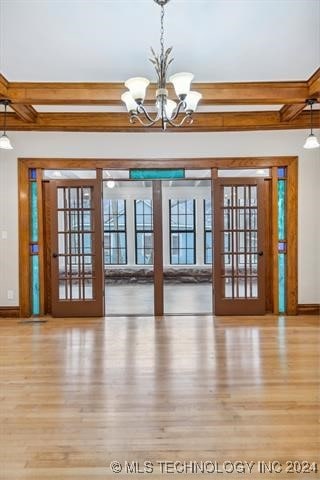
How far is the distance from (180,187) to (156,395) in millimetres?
7960

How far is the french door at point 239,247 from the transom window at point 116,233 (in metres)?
5.36

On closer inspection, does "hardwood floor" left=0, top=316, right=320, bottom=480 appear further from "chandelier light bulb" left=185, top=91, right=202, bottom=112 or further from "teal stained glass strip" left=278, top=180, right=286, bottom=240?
"chandelier light bulb" left=185, top=91, right=202, bottom=112

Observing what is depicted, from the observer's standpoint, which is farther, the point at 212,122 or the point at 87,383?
the point at 212,122

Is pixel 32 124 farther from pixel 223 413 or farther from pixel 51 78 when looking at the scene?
pixel 223 413

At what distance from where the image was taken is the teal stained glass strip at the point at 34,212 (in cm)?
551

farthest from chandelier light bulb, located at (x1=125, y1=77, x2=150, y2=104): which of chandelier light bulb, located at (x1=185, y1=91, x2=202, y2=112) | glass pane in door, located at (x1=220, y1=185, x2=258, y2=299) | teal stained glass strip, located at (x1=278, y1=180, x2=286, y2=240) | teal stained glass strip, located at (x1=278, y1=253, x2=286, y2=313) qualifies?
teal stained glass strip, located at (x1=278, y1=253, x2=286, y2=313)

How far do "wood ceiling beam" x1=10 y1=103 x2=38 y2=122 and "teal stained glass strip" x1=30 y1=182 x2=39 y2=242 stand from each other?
3.27ft

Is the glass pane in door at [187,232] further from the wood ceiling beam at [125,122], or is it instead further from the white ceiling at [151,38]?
the white ceiling at [151,38]

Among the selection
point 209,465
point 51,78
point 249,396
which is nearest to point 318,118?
point 51,78

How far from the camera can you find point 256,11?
2.79 m

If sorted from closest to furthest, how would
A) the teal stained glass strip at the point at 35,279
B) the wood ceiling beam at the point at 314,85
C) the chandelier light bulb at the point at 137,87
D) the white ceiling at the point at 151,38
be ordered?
the white ceiling at the point at 151,38 < the chandelier light bulb at the point at 137,87 < the wood ceiling beam at the point at 314,85 < the teal stained glass strip at the point at 35,279

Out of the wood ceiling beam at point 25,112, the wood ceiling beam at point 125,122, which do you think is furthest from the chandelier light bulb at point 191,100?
the wood ceiling beam at point 25,112

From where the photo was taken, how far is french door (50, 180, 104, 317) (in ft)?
18.1

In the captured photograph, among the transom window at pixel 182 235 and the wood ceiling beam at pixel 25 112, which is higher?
the wood ceiling beam at pixel 25 112
